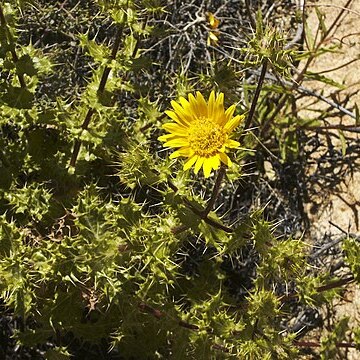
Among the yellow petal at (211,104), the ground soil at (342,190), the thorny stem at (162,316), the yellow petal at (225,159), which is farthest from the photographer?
the ground soil at (342,190)

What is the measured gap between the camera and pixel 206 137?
2559 mm

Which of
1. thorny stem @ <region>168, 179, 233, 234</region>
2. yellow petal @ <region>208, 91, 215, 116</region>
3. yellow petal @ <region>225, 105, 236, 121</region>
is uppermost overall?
yellow petal @ <region>208, 91, 215, 116</region>

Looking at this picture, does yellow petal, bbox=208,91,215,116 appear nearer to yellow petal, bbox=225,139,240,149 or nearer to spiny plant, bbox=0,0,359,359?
spiny plant, bbox=0,0,359,359

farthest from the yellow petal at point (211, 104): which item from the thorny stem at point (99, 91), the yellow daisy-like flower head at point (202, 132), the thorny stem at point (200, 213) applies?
the thorny stem at point (99, 91)

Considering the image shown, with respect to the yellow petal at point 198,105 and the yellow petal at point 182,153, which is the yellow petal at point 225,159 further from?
the yellow petal at point 198,105

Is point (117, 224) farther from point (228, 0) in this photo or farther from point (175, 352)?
point (228, 0)

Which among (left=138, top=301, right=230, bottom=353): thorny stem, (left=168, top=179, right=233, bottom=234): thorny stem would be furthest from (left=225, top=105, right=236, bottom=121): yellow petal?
(left=138, top=301, right=230, bottom=353): thorny stem

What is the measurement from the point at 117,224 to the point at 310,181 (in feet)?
5.92

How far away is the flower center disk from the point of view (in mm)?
2504

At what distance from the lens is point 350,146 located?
13.2 ft

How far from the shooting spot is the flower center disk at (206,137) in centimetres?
250

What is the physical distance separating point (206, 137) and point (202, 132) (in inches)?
1.3

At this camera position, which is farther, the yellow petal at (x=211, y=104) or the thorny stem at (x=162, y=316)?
the thorny stem at (x=162, y=316)

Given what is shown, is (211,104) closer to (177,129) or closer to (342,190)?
(177,129)
